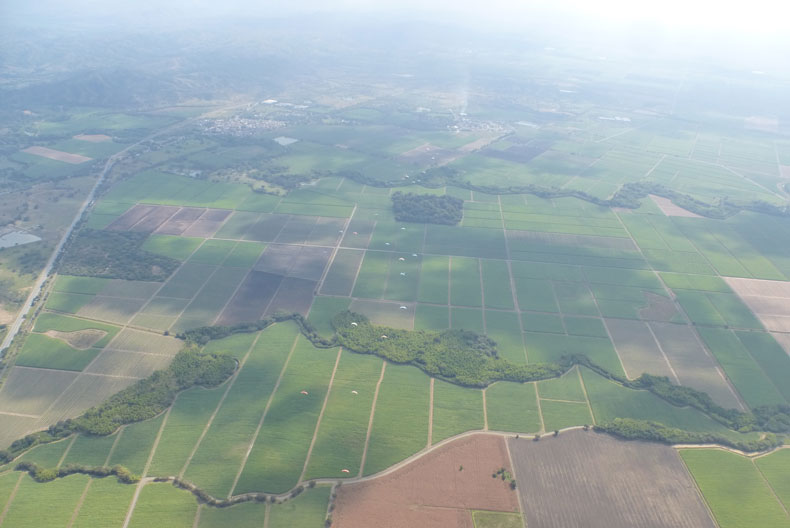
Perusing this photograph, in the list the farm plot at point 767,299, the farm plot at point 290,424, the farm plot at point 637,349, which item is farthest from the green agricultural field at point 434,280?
the farm plot at point 767,299

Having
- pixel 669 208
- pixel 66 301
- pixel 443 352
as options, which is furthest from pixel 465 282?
pixel 669 208

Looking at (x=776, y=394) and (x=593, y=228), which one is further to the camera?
(x=593, y=228)

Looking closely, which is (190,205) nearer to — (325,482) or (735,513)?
(325,482)

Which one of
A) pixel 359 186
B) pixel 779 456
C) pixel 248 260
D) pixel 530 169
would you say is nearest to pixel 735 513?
pixel 779 456

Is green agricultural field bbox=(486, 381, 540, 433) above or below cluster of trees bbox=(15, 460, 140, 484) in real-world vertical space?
below

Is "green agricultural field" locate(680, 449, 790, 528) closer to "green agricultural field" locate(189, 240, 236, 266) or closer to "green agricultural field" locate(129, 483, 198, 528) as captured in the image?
"green agricultural field" locate(129, 483, 198, 528)

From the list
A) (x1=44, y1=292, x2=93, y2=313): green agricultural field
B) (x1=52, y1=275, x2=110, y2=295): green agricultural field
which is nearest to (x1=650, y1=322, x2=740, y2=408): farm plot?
(x1=44, y1=292, x2=93, y2=313): green agricultural field
